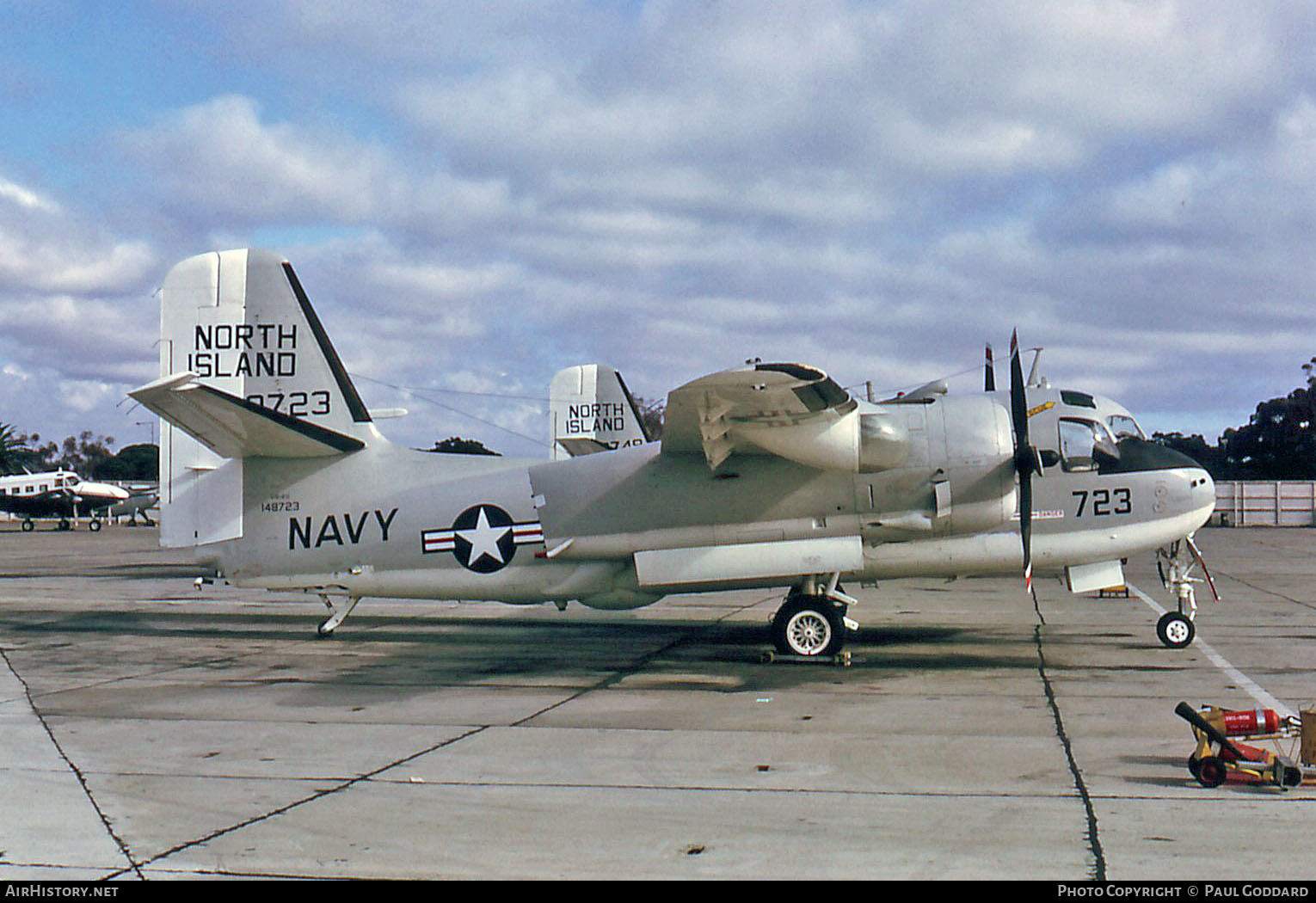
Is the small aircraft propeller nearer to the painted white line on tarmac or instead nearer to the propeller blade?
the propeller blade

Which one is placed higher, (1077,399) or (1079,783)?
(1077,399)

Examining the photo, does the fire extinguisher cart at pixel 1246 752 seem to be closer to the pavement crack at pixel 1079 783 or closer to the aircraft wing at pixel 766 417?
the pavement crack at pixel 1079 783

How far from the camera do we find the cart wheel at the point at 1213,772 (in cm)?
742

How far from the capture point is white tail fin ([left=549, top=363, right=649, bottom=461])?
2916cm

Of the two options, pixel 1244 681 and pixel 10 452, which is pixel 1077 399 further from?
pixel 10 452

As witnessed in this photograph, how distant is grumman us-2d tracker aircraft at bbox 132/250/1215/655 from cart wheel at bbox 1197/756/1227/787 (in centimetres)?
513

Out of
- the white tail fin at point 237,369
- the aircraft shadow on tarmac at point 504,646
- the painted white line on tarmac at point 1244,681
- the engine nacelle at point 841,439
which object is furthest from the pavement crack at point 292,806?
the white tail fin at point 237,369

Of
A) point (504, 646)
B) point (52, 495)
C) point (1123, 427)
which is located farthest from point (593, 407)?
point (52, 495)

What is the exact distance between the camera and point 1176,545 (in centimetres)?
1484

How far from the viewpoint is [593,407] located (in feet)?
95.9

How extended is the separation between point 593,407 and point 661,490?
15456mm

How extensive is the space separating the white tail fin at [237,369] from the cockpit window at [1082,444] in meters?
9.33

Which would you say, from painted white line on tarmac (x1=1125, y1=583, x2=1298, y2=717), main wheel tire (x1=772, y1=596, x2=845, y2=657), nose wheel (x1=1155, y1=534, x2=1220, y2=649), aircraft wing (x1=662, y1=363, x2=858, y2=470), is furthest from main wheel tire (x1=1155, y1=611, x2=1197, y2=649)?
aircraft wing (x1=662, y1=363, x2=858, y2=470)
